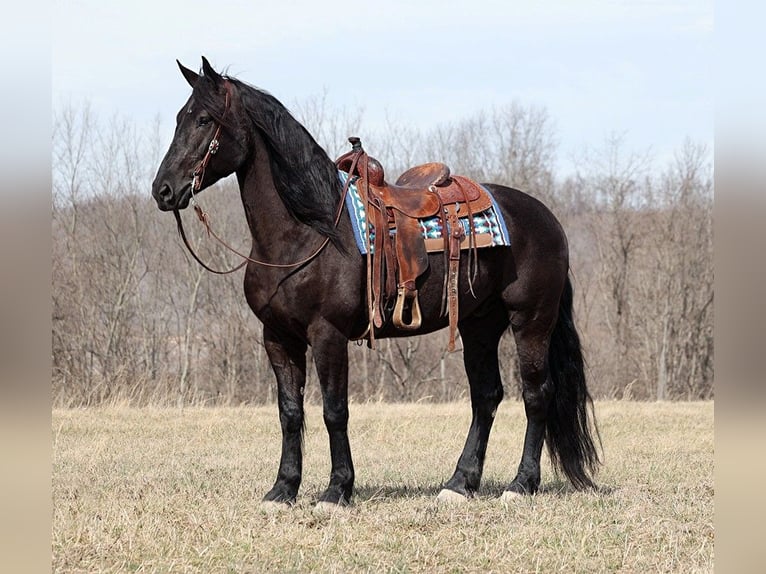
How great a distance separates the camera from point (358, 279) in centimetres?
602

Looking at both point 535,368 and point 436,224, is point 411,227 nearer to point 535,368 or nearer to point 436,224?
point 436,224

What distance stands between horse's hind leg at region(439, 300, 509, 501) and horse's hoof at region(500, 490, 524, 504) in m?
0.30

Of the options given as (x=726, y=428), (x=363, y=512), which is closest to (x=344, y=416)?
(x=363, y=512)

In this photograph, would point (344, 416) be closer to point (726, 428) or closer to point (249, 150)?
point (249, 150)

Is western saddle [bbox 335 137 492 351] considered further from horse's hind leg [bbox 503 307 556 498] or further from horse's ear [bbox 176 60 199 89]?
horse's ear [bbox 176 60 199 89]

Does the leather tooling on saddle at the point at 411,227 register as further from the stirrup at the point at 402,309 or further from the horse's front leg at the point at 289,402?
the horse's front leg at the point at 289,402

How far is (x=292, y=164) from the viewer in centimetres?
605

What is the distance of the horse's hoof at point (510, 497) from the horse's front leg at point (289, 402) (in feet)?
4.80

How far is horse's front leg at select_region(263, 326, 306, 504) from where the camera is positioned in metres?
6.16

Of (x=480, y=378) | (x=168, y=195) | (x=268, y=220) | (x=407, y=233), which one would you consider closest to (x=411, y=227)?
(x=407, y=233)

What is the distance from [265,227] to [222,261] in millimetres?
16862

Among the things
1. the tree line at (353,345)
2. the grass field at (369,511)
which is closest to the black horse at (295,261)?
the grass field at (369,511)

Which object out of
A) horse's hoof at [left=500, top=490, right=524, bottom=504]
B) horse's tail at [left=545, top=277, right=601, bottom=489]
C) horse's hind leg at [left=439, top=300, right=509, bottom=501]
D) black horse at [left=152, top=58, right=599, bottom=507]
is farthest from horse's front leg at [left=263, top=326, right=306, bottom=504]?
horse's tail at [left=545, top=277, right=601, bottom=489]

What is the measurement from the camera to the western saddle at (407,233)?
6113 mm
